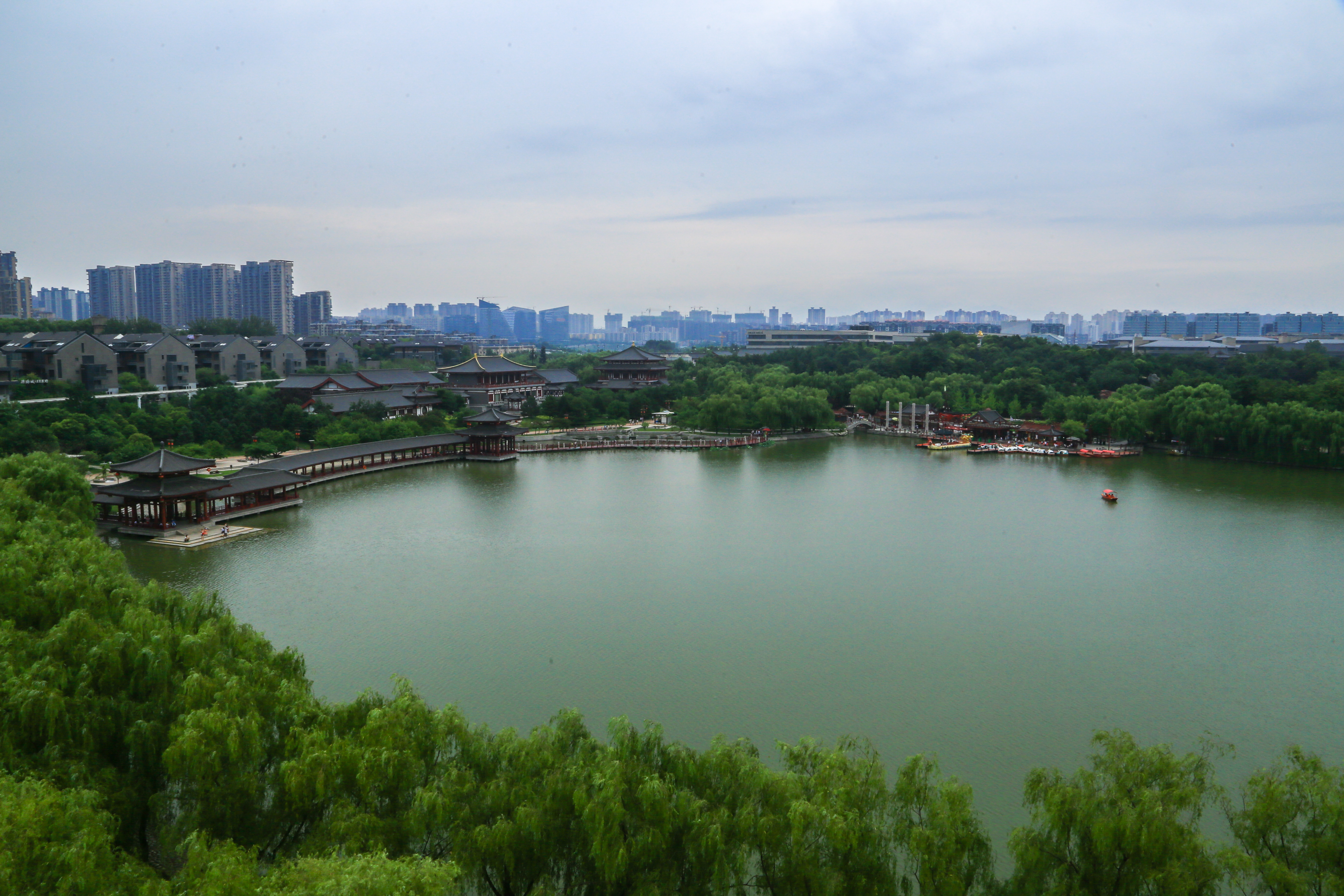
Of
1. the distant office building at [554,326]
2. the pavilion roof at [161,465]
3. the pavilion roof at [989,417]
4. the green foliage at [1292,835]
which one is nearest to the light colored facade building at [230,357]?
the pavilion roof at [161,465]

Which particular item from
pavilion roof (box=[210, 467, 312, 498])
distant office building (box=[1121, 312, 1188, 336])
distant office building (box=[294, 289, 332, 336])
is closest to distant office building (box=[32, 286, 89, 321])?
distant office building (box=[294, 289, 332, 336])

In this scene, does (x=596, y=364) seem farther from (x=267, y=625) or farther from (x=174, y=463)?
(x=267, y=625)

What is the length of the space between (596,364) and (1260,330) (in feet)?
181

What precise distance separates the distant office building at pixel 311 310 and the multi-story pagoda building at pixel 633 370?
30817mm

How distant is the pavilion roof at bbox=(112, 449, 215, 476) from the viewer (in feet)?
38.2

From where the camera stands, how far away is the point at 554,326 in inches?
4572

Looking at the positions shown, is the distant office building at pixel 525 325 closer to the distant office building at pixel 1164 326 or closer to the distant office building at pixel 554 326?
the distant office building at pixel 554 326

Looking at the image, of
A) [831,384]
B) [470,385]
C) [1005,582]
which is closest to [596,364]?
[470,385]

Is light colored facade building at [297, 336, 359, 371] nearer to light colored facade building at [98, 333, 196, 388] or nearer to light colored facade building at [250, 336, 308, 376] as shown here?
light colored facade building at [250, 336, 308, 376]

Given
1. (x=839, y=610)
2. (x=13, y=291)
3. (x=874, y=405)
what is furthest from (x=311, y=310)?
(x=839, y=610)

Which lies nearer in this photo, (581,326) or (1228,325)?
(1228,325)

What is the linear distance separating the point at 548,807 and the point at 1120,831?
7.94 feet

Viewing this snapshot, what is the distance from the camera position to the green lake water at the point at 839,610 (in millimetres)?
6516

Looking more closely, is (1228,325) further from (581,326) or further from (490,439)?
(581,326)
